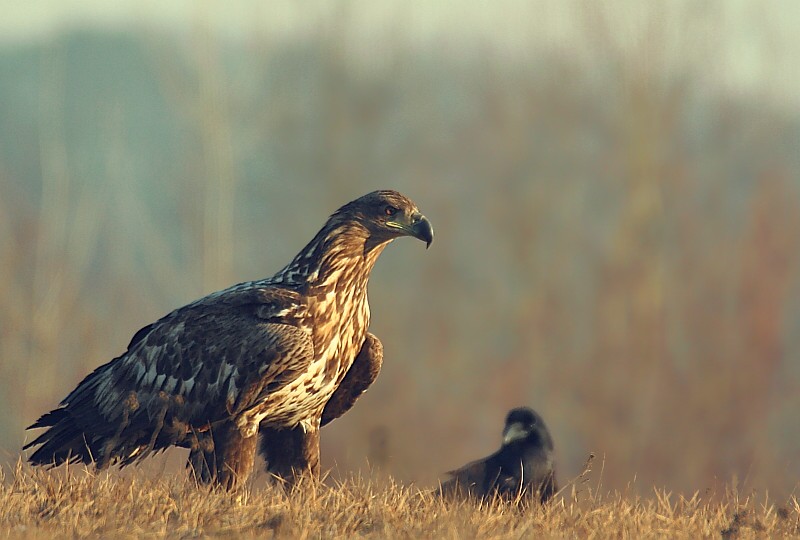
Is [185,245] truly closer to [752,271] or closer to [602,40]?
[602,40]

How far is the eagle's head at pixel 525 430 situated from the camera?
8719mm

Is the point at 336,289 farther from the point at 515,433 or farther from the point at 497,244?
the point at 497,244

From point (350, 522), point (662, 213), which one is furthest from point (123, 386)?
point (662, 213)

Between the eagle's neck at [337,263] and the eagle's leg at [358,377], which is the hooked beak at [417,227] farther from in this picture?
the eagle's leg at [358,377]

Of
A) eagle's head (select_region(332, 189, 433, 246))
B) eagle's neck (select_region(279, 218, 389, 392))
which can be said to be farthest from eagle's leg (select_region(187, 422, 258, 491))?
eagle's head (select_region(332, 189, 433, 246))

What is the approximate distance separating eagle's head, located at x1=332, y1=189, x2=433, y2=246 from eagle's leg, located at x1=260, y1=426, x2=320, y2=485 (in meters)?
1.36

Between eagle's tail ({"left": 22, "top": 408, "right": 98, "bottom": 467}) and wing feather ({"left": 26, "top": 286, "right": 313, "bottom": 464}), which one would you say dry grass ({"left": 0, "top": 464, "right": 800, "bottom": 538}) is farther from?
eagle's tail ({"left": 22, "top": 408, "right": 98, "bottom": 467})

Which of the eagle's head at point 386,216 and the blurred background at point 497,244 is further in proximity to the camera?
the blurred background at point 497,244

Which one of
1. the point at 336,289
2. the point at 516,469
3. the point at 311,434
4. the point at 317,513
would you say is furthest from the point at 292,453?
the point at 317,513

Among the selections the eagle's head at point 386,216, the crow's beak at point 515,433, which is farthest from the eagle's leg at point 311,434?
the crow's beak at point 515,433

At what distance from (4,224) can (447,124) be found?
36.7 feet

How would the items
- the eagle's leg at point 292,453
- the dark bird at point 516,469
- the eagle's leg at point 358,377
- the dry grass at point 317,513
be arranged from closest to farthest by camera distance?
the dry grass at point 317,513
the eagle's leg at point 292,453
the dark bird at point 516,469
the eagle's leg at point 358,377

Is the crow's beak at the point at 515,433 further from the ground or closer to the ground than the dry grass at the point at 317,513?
closer to the ground

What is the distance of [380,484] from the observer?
743 cm
